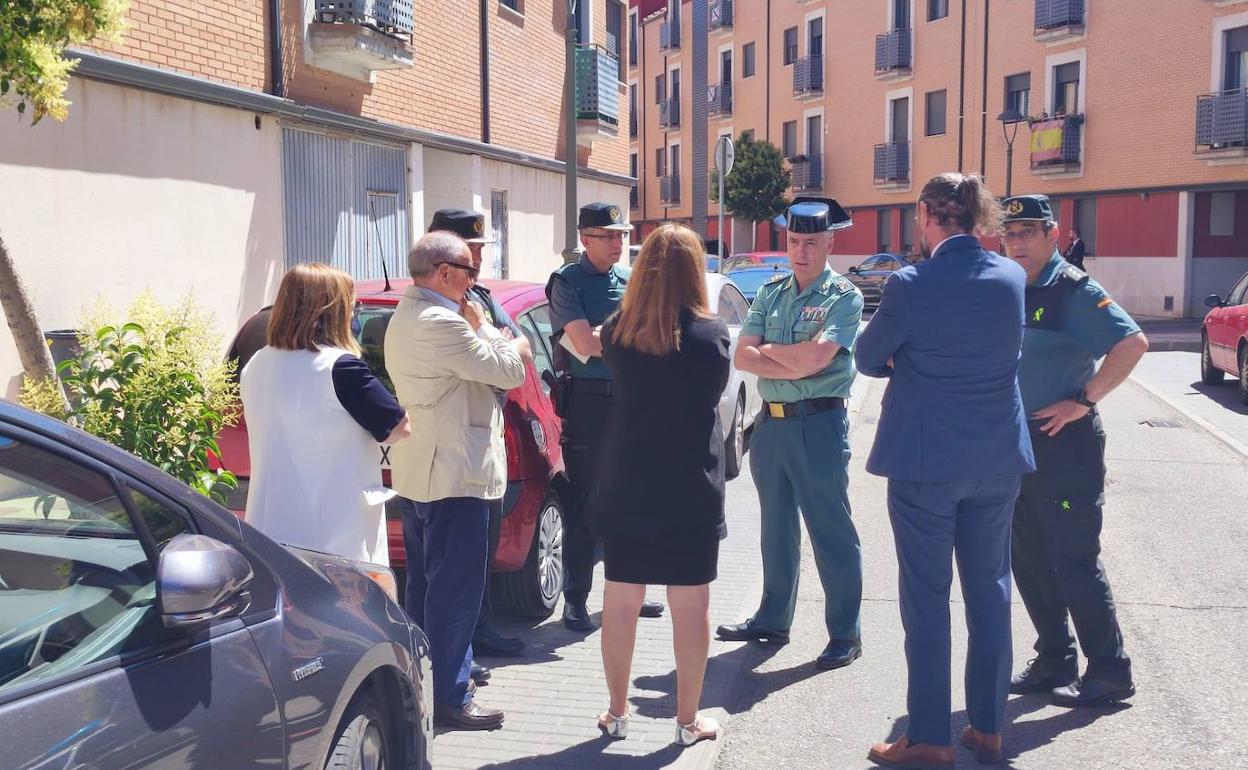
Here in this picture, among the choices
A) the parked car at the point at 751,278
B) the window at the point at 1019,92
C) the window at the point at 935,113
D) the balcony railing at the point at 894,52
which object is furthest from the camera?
the balcony railing at the point at 894,52

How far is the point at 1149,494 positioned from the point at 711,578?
20.4 ft

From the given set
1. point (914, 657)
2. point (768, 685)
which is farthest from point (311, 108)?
point (914, 657)

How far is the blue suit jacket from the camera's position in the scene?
402cm

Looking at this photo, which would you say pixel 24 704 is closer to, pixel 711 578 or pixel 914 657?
pixel 711 578

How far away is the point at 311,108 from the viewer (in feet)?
39.8

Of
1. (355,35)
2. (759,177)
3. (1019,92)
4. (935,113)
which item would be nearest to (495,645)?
(355,35)

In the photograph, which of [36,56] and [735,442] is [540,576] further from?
[735,442]

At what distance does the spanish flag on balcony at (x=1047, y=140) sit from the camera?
33000mm

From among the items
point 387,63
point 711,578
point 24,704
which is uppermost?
point 387,63

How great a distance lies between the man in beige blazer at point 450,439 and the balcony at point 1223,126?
28.3 metres

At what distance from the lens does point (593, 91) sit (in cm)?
1998

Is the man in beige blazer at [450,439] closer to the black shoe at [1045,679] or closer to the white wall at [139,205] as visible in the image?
the black shoe at [1045,679]

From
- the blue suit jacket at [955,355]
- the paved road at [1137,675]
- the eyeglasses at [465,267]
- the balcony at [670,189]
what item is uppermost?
the balcony at [670,189]

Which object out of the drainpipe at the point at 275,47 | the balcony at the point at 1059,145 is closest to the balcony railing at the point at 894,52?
the balcony at the point at 1059,145
